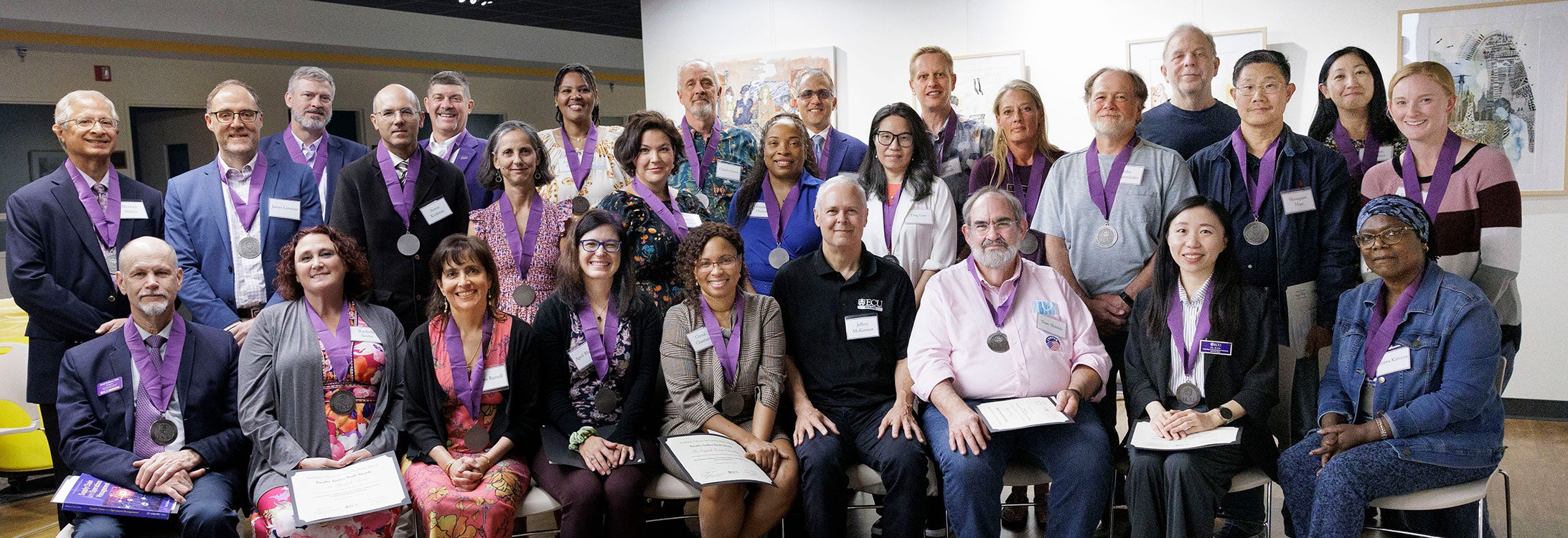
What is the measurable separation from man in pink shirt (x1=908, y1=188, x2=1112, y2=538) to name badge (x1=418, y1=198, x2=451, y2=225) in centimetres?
196

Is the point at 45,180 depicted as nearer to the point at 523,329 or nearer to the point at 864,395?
the point at 523,329

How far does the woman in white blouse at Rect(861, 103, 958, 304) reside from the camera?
3969 mm

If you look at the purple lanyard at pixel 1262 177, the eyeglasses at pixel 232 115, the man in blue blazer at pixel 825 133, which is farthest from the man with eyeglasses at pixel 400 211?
the purple lanyard at pixel 1262 177

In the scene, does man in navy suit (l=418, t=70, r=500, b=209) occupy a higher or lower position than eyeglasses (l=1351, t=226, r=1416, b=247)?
higher

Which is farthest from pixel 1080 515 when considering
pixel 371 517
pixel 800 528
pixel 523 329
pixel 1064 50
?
pixel 1064 50

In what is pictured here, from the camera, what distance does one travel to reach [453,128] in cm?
498

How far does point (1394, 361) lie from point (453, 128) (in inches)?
163

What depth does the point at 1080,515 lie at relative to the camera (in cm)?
319

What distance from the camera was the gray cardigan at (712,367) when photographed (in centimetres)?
352

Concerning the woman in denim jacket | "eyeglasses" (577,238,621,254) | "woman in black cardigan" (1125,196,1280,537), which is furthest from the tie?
the woman in denim jacket

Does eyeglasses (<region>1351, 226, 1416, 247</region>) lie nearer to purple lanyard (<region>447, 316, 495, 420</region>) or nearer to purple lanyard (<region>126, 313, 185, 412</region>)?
purple lanyard (<region>447, 316, 495, 420</region>)

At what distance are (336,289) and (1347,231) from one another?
A: 3581 millimetres

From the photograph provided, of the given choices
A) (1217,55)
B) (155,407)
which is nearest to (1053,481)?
(155,407)

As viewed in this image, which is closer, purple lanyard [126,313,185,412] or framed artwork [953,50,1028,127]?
purple lanyard [126,313,185,412]
